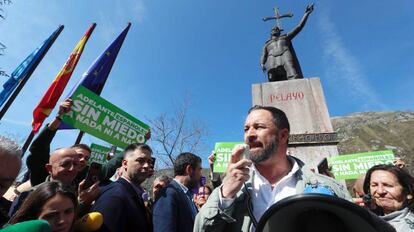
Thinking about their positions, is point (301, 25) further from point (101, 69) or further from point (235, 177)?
point (235, 177)

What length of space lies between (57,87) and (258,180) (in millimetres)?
7669

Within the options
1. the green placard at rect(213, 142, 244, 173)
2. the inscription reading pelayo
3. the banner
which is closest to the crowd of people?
the green placard at rect(213, 142, 244, 173)

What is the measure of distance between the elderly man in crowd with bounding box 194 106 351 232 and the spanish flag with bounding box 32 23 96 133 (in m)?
6.40

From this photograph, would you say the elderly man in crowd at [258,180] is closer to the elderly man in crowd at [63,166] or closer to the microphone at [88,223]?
the microphone at [88,223]

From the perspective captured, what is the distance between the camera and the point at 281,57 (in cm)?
862

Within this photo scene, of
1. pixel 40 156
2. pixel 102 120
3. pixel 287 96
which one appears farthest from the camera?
pixel 287 96

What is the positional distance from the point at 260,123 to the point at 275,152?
0.79 feet

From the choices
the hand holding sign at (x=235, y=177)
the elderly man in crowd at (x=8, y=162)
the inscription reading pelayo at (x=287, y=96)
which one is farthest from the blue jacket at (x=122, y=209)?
the inscription reading pelayo at (x=287, y=96)

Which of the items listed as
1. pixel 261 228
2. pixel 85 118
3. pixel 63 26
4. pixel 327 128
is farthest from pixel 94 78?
pixel 261 228

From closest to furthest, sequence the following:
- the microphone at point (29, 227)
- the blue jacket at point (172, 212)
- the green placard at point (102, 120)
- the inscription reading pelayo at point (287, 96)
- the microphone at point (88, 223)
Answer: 1. the microphone at point (29, 227)
2. the microphone at point (88, 223)
3. the blue jacket at point (172, 212)
4. the green placard at point (102, 120)
5. the inscription reading pelayo at point (287, 96)

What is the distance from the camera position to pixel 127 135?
516 cm

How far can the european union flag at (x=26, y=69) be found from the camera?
347 inches

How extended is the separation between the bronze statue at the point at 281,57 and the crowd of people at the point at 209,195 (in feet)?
17.6

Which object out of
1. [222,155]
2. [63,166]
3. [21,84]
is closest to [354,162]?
[222,155]
